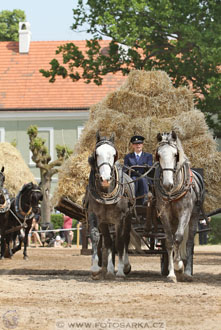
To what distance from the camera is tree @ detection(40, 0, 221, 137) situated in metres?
27.3

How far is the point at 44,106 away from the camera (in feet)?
154

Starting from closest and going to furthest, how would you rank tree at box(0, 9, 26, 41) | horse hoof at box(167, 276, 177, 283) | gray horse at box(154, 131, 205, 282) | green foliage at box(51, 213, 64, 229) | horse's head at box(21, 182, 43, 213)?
horse hoof at box(167, 276, 177, 283) → gray horse at box(154, 131, 205, 282) → horse's head at box(21, 182, 43, 213) → green foliage at box(51, 213, 64, 229) → tree at box(0, 9, 26, 41)

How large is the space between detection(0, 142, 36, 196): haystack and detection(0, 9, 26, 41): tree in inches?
929

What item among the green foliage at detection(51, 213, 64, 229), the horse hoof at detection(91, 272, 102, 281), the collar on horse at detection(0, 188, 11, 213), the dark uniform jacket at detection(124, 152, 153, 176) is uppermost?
the green foliage at detection(51, 213, 64, 229)

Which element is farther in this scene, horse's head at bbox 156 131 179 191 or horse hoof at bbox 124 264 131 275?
horse hoof at bbox 124 264 131 275

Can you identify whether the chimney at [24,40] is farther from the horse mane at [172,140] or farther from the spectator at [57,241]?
the horse mane at [172,140]

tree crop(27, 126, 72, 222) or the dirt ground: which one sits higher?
tree crop(27, 126, 72, 222)

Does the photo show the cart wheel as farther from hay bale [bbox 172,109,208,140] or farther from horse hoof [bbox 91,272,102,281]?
hay bale [bbox 172,109,208,140]

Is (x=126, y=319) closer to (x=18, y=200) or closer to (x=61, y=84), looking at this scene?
(x=18, y=200)

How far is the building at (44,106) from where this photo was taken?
46.9 metres

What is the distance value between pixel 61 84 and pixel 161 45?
19.1 m

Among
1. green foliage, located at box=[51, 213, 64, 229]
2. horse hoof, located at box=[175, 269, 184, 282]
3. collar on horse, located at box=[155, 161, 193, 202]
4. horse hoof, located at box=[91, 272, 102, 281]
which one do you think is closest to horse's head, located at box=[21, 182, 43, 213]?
horse hoof, located at box=[91, 272, 102, 281]

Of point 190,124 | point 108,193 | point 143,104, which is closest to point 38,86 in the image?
point 143,104

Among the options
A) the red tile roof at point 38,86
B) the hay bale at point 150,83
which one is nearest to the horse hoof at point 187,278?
the hay bale at point 150,83
